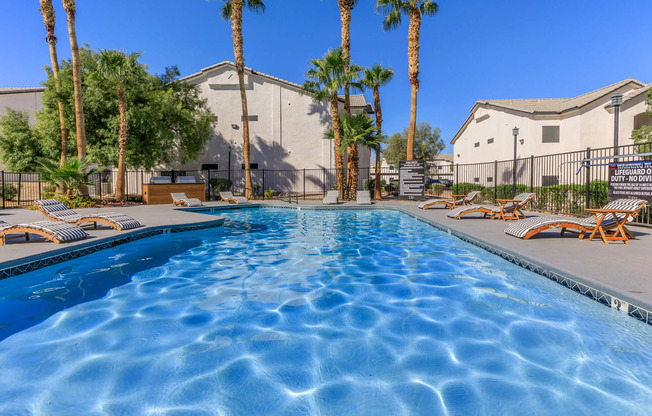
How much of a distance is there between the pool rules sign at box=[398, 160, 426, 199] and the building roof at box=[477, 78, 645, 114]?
1001 centimetres

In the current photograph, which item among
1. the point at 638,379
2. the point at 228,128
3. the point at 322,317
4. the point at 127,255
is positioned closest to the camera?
the point at 638,379

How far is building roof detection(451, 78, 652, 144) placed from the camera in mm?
19922

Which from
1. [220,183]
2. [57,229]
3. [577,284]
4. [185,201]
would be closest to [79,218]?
[57,229]

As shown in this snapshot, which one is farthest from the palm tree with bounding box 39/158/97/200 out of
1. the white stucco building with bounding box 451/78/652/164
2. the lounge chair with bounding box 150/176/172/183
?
the white stucco building with bounding box 451/78/652/164

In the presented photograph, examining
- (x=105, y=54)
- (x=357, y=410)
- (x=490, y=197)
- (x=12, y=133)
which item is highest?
(x=105, y=54)

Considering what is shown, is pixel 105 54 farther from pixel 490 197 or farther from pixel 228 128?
pixel 490 197

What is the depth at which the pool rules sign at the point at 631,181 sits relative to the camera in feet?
23.1

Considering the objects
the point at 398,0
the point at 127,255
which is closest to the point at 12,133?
the point at 127,255

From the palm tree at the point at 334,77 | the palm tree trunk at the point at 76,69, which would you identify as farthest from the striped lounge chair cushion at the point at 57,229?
the palm tree at the point at 334,77

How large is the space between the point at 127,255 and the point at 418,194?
14.2m

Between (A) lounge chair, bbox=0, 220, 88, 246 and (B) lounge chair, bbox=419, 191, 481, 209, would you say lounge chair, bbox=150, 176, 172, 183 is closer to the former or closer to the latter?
(A) lounge chair, bbox=0, 220, 88, 246

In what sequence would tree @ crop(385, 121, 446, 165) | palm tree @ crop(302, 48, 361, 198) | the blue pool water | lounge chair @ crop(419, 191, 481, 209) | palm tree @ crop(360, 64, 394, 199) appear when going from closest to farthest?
the blue pool water < lounge chair @ crop(419, 191, 481, 209) < palm tree @ crop(302, 48, 361, 198) < palm tree @ crop(360, 64, 394, 199) < tree @ crop(385, 121, 446, 165)

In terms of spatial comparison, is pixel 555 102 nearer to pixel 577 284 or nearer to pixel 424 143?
pixel 424 143

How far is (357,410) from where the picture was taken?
7.61 feet
